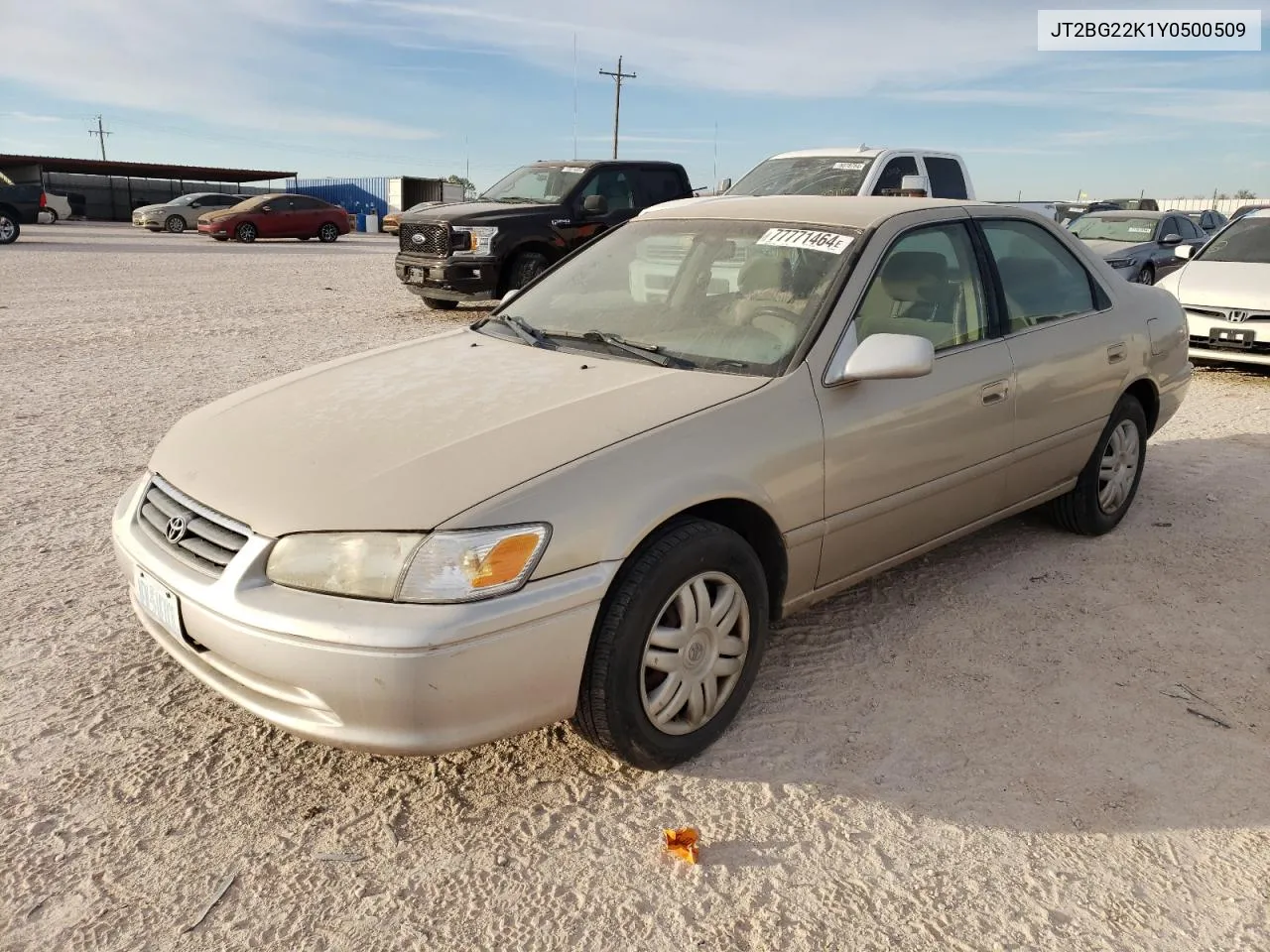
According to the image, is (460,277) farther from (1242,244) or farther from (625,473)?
(625,473)

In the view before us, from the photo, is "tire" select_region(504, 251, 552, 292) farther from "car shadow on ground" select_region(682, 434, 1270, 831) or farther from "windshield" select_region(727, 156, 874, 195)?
"car shadow on ground" select_region(682, 434, 1270, 831)

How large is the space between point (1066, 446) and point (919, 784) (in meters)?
2.04

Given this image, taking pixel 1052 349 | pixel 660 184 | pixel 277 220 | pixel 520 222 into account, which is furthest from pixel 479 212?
pixel 277 220

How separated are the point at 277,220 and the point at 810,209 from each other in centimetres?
2866

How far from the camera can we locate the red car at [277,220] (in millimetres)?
28562

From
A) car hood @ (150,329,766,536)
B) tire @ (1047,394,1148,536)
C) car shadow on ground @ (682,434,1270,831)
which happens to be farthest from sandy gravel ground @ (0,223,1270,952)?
car hood @ (150,329,766,536)

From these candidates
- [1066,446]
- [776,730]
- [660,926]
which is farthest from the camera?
[1066,446]

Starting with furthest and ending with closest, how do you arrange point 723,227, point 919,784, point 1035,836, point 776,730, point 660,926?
1. point 723,227
2. point 776,730
3. point 919,784
4. point 1035,836
5. point 660,926

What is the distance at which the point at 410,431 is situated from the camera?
274cm

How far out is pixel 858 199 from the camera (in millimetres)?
3881

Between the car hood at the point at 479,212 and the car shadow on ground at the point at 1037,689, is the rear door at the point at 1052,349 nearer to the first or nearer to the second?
the car shadow on ground at the point at 1037,689

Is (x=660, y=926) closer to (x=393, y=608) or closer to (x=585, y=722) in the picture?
(x=585, y=722)

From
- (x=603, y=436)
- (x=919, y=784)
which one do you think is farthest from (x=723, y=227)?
(x=919, y=784)

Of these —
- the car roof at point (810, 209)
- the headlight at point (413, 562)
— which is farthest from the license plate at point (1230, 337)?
the headlight at point (413, 562)
